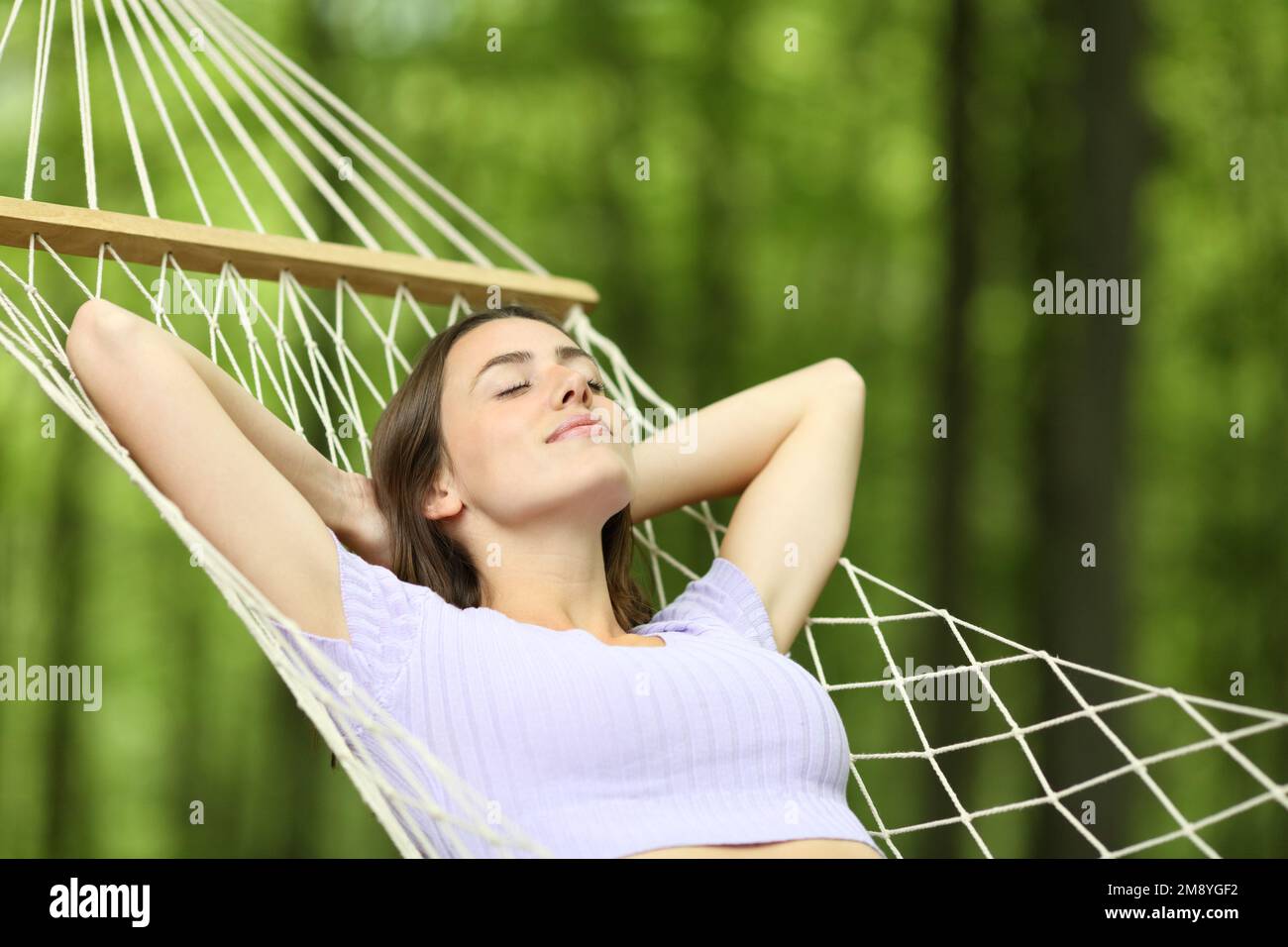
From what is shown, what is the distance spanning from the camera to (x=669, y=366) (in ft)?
16.8

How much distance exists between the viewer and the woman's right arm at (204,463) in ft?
4.02

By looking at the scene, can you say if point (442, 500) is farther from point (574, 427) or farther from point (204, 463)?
point (204, 463)

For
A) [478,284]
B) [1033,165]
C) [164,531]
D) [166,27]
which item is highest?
[1033,165]

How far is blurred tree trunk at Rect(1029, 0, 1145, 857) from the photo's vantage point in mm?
3584

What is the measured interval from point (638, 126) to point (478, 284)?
11.1 ft

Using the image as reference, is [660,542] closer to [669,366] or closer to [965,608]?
[669,366]

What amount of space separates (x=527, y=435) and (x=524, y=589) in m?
0.16


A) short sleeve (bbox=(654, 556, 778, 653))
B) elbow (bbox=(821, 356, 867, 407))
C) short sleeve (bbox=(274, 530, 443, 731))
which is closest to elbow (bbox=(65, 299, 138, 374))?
short sleeve (bbox=(274, 530, 443, 731))

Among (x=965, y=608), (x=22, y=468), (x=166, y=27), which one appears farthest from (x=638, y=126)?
(x=166, y=27)

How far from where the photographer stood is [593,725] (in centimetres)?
120

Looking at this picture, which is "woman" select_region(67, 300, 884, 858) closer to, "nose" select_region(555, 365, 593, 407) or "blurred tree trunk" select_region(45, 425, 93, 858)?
"nose" select_region(555, 365, 593, 407)

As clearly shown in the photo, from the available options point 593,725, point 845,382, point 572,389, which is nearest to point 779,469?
point 845,382

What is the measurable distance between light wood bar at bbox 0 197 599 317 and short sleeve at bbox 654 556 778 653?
0.63m

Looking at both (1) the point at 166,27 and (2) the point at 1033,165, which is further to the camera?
(2) the point at 1033,165
